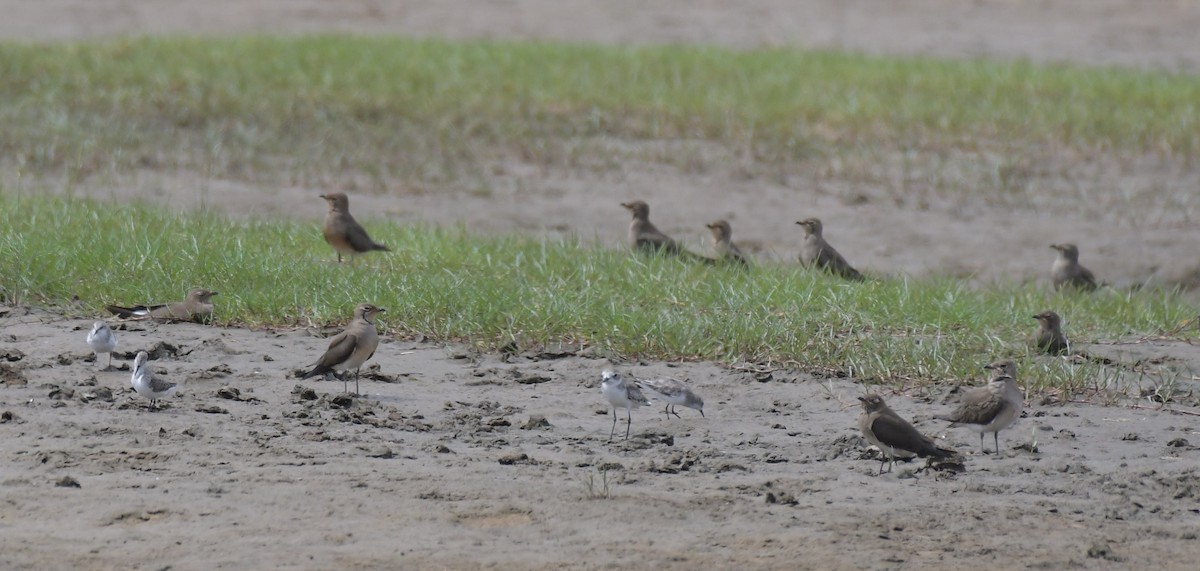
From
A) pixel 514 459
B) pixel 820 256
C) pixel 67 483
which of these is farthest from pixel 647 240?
pixel 67 483

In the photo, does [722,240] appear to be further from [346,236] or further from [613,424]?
[613,424]

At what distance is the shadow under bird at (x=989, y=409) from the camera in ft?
24.6

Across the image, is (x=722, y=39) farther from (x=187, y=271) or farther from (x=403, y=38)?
(x=187, y=271)

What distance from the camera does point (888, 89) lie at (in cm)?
1823

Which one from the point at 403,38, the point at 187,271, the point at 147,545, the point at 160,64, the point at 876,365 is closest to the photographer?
the point at 147,545

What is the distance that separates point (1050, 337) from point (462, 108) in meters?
8.60

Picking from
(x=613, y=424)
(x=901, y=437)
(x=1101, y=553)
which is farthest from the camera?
(x=613, y=424)

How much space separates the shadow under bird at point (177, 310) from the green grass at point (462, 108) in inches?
196

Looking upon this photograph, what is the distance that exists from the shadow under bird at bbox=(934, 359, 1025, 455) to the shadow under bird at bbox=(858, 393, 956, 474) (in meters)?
0.31

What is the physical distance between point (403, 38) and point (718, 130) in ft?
19.4

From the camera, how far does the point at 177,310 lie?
935cm

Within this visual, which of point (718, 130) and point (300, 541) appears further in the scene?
point (718, 130)

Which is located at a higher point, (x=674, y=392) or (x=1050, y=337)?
(x=1050, y=337)

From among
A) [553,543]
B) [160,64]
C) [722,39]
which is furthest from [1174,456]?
[722,39]
